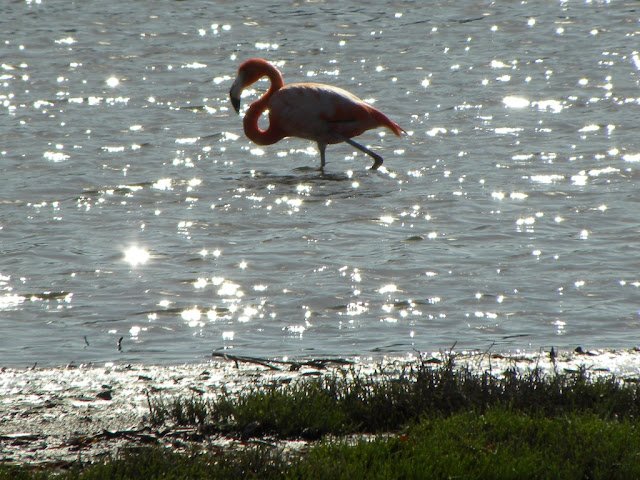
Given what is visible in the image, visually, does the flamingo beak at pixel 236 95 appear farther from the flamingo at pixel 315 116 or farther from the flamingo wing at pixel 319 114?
the flamingo wing at pixel 319 114

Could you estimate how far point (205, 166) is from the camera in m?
13.8

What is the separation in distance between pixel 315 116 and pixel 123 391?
7.85 meters

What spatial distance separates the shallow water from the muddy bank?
1.06ft

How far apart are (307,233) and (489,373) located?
4573 mm

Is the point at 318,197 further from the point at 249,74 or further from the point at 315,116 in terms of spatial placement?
the point at 249,74

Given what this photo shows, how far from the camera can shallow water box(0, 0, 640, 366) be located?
766 cm

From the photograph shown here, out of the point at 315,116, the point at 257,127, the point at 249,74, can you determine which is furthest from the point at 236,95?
the point at 315,116

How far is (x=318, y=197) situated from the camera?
12.2 m

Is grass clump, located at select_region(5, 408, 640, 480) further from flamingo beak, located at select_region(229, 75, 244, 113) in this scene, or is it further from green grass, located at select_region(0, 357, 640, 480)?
flamingo beak, located at select_region(229, 75, 244, 113)

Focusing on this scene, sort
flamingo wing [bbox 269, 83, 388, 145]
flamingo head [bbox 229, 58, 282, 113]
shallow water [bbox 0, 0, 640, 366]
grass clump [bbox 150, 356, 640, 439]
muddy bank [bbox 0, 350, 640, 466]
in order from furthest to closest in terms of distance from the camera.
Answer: flamingo head [bbox 229, 58, 282, 113]
flamingo wing [bbox 269, 83, 388, 145]
shallow water [bbox 0, 0, 640, 366]
grass clump [bbox 150, 356, 640, 439]
muddy bank [bbox 0, 350, 640, 466]

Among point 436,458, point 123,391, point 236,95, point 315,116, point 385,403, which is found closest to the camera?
point 436,458

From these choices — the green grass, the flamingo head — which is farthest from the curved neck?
the green grass

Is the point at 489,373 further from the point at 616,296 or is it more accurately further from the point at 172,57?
the point at 172,57

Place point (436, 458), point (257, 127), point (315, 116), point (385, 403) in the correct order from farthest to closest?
point (257, 127) < point (315, 116) < point (385, 403) < point (436, 458)
